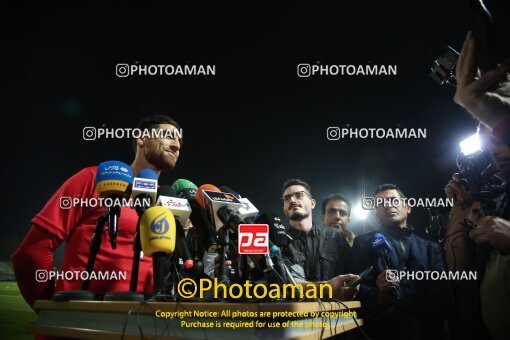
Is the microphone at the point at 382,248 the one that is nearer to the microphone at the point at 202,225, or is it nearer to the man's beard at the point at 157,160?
the microphone at the point at 202,225

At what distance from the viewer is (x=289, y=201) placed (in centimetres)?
265

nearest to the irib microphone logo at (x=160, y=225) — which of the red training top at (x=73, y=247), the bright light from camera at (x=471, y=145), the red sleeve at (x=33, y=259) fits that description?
the red training top at (x=73, y=247)

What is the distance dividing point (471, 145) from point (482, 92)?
1.63 feet

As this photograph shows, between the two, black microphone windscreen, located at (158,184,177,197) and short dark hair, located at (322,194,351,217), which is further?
short dark hair, located at (322,194,351,217)

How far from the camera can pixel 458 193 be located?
2.14 metres

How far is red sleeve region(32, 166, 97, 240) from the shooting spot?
159cm

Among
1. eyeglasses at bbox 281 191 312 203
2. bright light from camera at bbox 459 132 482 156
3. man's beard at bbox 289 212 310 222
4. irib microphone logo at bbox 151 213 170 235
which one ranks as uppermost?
bright light from camera at bbox 459 132 482 156

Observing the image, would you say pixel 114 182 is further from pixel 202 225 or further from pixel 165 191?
pixel 202 225

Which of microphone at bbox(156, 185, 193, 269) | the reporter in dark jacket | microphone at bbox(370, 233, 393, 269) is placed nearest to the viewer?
microphone at bbox(156, 185, 193, 269)

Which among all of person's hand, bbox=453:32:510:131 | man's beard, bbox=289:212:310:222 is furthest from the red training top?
person's hand, bbox=453:32:510:131

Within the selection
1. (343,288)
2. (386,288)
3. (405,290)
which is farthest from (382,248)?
(343,288)

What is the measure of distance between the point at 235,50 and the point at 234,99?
1.19 ft

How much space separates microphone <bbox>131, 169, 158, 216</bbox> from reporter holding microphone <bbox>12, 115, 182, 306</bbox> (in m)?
0.20

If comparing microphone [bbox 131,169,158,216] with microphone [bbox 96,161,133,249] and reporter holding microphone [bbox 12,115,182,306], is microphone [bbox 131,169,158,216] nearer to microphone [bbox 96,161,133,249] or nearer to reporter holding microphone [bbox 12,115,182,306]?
microphone [bbox 96,161,133,249]
